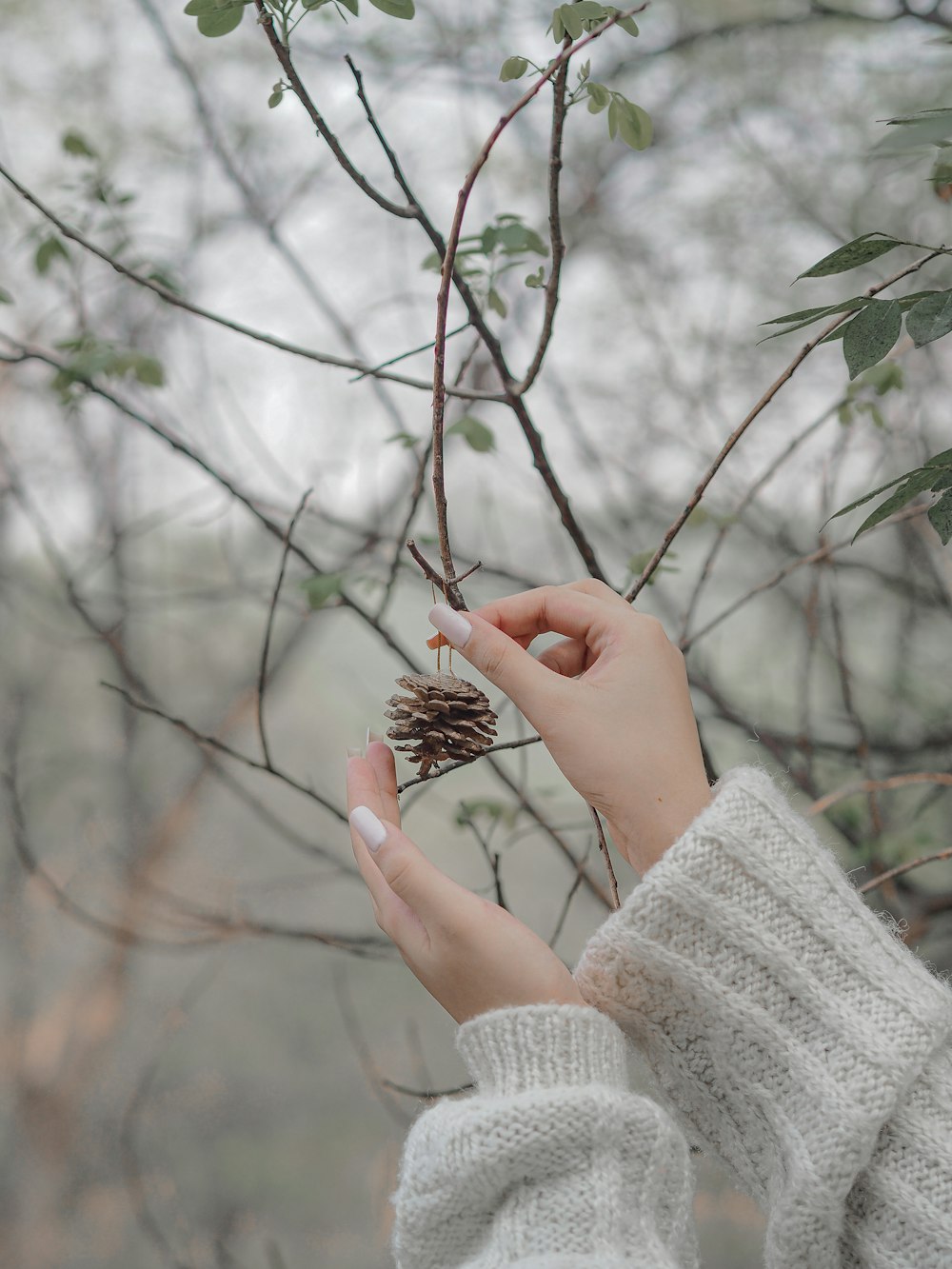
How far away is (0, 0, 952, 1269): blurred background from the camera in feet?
4.01

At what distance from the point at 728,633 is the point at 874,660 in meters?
0.20

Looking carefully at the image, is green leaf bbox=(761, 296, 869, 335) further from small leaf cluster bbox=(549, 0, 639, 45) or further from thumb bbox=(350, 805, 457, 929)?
thumb bbox=(350, 805, 457, 929)

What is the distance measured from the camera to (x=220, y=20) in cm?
50

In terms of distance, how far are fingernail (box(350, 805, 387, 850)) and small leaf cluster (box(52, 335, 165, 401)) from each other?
0.46 metres

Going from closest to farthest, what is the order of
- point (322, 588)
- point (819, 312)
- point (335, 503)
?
point (819, 312)
point (322, 588)
point (335, 503)

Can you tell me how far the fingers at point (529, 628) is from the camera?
1.61 ft

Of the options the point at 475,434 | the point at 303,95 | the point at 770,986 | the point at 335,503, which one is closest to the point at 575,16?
the point at 303,95

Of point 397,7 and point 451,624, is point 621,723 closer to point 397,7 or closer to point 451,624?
point 451,624

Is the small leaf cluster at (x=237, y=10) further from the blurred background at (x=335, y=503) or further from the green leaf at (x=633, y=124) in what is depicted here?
the blurred background at (x=335, y=503)

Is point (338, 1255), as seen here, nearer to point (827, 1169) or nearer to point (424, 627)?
point (424, 627)

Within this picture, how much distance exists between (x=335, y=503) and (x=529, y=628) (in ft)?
2.57

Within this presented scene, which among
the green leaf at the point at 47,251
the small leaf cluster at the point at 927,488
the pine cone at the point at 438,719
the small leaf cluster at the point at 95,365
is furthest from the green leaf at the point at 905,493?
the green leaf at the point at 47,251

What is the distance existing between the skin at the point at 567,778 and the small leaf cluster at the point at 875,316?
0.18m

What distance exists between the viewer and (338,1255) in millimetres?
1175
